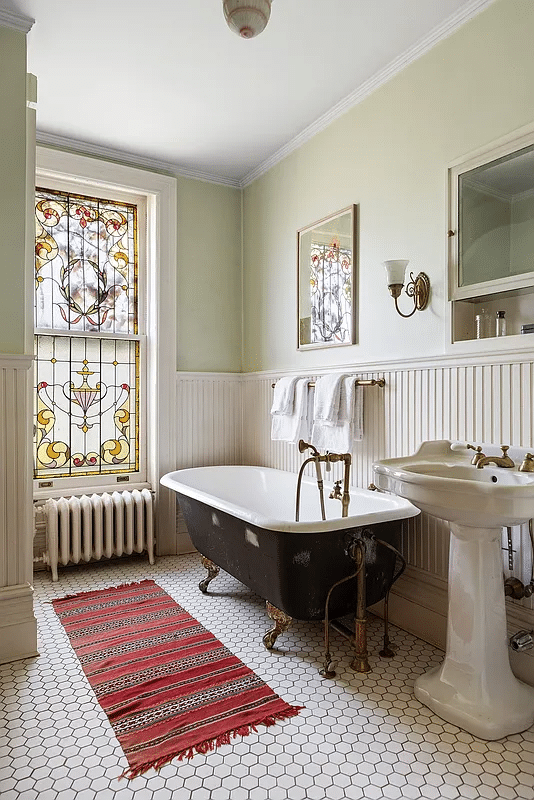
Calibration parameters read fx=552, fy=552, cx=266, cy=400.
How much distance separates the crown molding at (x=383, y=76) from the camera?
2.27m

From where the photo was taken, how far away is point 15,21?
2309 mm

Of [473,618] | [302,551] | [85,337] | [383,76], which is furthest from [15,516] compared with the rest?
[383,76]

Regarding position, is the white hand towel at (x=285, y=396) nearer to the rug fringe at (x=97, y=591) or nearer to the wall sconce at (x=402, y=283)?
the wall sconce at (x=402, y=283)

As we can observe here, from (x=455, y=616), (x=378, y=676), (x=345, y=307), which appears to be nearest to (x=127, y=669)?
(x=378, y=676)

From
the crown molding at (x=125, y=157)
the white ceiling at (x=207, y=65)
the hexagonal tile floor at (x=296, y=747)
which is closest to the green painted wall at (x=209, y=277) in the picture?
the crown molding at (x=125, y=157)

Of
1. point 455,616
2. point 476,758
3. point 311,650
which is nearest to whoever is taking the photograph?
point 476,758

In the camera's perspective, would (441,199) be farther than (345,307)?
No

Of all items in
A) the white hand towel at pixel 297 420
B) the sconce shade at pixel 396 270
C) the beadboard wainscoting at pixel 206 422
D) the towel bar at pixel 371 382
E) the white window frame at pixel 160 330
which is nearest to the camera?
the sconce shade at pixel 396 270

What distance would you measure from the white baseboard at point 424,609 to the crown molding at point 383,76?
7.70 ft

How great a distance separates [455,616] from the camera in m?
→ 1.92

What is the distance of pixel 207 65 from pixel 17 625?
2.67 meters

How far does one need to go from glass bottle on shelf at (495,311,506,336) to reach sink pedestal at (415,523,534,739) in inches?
31.1

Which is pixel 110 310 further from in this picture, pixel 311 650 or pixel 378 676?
pixel 378 676

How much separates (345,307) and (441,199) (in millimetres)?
785
